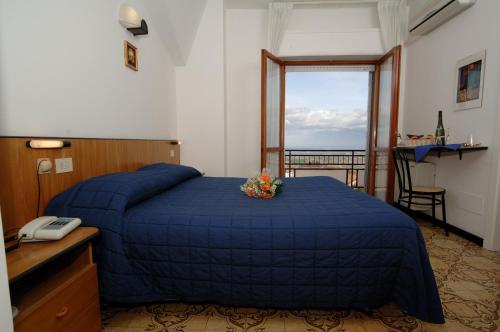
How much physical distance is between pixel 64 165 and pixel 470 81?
12.0 feet

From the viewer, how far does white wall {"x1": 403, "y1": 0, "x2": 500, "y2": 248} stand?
2.29 metres

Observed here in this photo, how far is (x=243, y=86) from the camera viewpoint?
3.72 m

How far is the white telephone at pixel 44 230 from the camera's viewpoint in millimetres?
1033

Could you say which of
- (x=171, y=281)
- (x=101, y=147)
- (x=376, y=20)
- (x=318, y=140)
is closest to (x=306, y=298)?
(x=171, y=281)

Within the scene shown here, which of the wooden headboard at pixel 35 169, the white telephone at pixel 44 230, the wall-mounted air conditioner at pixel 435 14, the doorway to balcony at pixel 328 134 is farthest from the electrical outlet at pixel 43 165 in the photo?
the doorway to balcony at pixel 328 134

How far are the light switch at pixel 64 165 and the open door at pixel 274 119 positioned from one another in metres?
2.33

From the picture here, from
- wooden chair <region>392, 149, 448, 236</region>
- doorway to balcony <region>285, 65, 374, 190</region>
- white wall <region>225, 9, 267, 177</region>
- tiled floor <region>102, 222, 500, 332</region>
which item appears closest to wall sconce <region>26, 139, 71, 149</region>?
tiled floor <region>102, 222, 500, 332</region>

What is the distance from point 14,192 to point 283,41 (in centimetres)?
347

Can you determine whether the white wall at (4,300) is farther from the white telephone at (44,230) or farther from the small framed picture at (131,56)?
the small framed picture at (131,56)

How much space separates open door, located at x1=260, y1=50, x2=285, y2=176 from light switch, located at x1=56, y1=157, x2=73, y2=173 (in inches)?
91.8

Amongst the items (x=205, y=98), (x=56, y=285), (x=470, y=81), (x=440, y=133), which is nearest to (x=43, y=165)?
(x=56, y=285)

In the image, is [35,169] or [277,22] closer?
[35,169]

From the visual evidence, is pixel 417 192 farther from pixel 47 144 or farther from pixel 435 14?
pixel 47 144

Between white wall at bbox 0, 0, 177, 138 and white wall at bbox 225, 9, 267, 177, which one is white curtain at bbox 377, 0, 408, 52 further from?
white wall at bbox 0, 0, 177, 138
